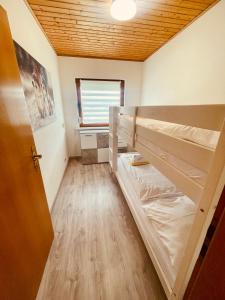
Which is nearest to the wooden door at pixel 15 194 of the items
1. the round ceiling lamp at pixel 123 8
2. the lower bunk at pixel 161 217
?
the lower bunk at pixel 161 217

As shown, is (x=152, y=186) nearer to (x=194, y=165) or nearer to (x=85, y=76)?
(x=194, y=165)

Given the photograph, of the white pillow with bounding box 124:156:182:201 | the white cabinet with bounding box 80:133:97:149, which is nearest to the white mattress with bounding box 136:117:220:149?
the white pillow with bounding box 124:156:182:201

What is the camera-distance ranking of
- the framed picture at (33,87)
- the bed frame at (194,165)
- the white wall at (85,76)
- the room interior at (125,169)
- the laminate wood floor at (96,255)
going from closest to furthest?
the bed frame at (194,165), the room interior at (125,169), the laminate wood floor at (96,255), the framed picture at (33,87), the white wall at (85,76)

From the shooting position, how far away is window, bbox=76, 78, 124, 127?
122 inches

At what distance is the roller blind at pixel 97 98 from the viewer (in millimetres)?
3123

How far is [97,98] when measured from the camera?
126 inches

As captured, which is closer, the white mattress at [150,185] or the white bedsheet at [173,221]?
the white bedsheet at [173,221]

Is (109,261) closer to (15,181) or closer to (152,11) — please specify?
(15,181)

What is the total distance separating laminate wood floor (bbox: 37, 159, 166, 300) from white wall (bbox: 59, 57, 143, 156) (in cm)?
177

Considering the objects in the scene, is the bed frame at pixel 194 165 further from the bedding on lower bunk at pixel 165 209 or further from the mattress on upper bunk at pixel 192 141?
the bedding on lower bunk at pixel 165 209

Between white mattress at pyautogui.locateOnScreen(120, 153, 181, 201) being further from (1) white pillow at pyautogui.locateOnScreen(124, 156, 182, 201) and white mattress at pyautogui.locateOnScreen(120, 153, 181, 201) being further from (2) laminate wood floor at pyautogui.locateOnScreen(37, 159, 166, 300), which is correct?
(2) laminate wood floor at pyautogui.locateOnScreen(37, 159, 166, 300)

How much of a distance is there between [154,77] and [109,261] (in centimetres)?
304

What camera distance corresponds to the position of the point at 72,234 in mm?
1478

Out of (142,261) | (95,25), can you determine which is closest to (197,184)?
(142,261)
